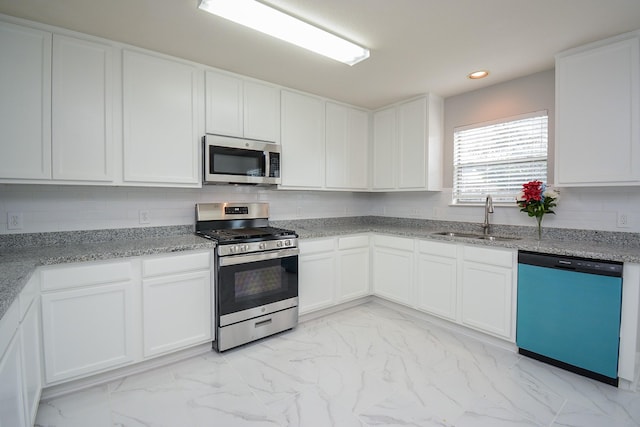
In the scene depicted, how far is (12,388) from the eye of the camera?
48.9 inches

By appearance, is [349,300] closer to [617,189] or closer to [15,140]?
[617,189]

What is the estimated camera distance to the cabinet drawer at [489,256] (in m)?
2.53

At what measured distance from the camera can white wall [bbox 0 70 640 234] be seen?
7.71ft

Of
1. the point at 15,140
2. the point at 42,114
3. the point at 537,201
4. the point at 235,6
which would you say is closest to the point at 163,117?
the point at 42,114

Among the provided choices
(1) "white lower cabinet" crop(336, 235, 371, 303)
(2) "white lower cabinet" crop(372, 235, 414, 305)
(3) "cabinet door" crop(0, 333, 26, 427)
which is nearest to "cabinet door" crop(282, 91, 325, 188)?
(1) "white lower cabinet" crop(336, 235, 371, 303)

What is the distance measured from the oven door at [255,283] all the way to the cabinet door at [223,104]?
117 centimetres

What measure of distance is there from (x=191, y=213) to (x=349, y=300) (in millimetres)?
1898

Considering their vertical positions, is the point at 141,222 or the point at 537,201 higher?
the point at 537,201

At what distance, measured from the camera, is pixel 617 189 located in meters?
2.44

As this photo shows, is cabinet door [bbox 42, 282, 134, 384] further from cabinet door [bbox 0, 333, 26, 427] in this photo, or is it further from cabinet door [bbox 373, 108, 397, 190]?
cabinet door [bbox 373, 108, 397, 190]

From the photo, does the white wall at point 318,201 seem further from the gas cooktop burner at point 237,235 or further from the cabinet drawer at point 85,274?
the cabinet drawer at point 85,274

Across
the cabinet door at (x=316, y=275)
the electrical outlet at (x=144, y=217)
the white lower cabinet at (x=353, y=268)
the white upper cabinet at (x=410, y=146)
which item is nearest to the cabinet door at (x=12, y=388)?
the electrical outlet at (x=144, y=217)

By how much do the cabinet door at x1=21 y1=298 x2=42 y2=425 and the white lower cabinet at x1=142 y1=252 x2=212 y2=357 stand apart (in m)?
0.56

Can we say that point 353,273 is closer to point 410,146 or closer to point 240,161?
point 410,146
